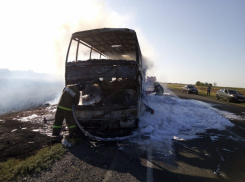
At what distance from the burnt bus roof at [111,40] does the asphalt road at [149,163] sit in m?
3.04

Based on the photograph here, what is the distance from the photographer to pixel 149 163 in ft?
10.3

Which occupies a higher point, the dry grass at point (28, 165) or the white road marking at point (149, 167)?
the white road marking at point (149, 167)

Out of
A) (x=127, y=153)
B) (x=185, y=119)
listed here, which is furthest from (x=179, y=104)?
(x=127, y=153)

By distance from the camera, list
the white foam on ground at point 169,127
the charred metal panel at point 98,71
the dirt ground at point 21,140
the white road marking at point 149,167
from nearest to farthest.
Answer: the white road marking at point 149,167 → the dirt ground at point 21,140 → the white foam on ground at point 169,127 → the charred metal panel at point 98,71

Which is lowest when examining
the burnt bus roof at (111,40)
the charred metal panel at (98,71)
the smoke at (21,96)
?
the smoke at (21,96)

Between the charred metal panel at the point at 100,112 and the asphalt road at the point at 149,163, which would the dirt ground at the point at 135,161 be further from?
the charred metal panel at the point at 100,112

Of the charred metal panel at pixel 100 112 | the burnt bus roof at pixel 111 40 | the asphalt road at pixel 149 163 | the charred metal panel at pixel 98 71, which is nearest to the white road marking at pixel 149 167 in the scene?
the asphalt road at pixel 149 163

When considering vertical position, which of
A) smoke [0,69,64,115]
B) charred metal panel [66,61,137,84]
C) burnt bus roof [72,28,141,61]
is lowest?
smoke [0,69,64,115]

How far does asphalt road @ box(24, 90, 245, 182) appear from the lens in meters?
2.67

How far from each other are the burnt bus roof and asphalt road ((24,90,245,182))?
304 cm

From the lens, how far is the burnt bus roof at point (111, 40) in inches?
208

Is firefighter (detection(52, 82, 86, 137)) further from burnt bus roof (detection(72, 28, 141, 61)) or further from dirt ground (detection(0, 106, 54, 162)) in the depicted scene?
burnt bus roof (detection(72, 28, 141, 61))

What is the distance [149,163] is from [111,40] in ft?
15.4

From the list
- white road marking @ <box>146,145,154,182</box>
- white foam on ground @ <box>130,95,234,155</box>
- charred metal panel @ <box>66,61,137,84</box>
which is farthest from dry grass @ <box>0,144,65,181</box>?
charred metal panel @ <box>66,61,137,84</box>
